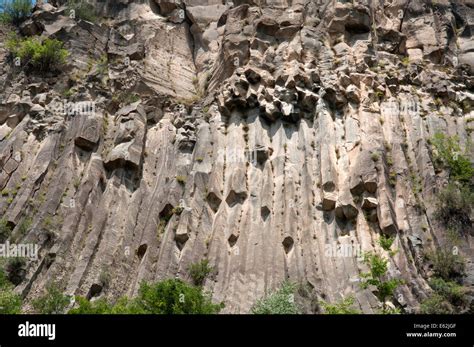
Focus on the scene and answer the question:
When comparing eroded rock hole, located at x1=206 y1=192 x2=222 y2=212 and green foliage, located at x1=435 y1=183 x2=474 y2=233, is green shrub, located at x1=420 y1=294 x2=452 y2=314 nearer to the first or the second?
green foliage, located at x1=435 y1=183 x2=474 y2=233

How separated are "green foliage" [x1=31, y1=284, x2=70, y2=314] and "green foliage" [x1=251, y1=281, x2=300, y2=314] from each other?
742 centimetres

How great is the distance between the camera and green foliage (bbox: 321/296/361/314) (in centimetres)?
2525

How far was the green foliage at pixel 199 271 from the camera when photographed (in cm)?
2977

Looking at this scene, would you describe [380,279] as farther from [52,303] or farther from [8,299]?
[8,299]

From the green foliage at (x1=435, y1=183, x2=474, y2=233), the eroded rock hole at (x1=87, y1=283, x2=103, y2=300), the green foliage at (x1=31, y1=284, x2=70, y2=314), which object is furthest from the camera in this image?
the green foliage at (x1=435, y1=183, x2=474, y2=233)

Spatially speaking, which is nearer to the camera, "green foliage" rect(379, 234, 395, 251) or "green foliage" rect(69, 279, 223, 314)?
"green foliage" rect(69, 279, 223, 314)

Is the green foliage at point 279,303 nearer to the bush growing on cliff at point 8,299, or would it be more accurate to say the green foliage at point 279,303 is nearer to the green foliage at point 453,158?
the bush growing on cliff at point 8,299

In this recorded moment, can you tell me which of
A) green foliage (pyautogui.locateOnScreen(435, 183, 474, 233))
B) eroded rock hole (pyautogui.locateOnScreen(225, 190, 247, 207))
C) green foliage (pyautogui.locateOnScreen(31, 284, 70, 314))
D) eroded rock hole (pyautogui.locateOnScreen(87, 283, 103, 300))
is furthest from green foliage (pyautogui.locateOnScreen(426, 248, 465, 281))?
green foliage (pyautogui.locateOnScreen(31, 284, 70, 314))

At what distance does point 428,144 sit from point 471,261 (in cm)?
732

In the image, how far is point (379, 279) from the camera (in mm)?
27672

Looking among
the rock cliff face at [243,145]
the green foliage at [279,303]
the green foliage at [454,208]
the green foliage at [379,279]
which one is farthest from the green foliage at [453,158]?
the green foliage at [279,303]

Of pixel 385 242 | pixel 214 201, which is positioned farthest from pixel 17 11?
pixel 385 242

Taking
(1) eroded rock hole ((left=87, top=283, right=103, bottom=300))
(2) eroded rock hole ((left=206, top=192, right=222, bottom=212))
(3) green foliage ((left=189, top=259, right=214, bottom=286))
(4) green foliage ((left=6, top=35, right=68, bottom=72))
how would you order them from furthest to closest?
1. (4) green foliage ((left=6, top=35, right=68, bottom=72))
2. (2) eroded rock hole ((left=206, top=192, right=222, bottom=212))
3. (3) green foliage ((left=189, top=259, right=214, bottom=286))
4. (1) eroded rock hole ((left=87, top=283, right=103, bottom=300))
